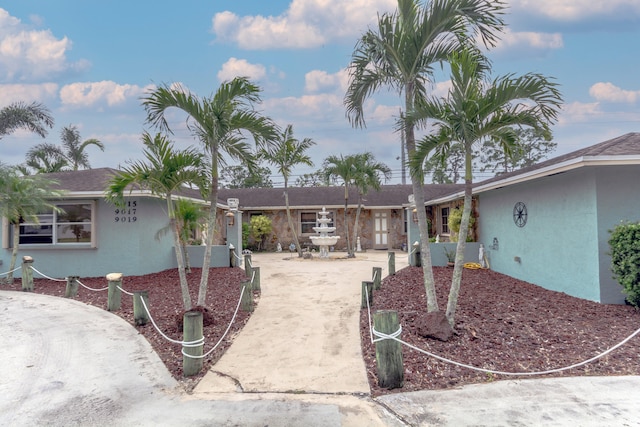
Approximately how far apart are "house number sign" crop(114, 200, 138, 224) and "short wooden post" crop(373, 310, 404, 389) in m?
9.08

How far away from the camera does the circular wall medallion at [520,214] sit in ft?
28.9

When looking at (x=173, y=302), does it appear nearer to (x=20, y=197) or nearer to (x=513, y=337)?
(x=20, y=197)

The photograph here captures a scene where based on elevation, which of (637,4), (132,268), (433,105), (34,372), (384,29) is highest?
(637,4)

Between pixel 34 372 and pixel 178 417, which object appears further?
pixel 34 372

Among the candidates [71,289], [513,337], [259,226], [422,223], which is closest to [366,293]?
[422,223]

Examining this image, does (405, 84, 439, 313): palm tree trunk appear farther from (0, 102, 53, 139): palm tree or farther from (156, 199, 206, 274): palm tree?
(0, 102, 53, 139): palm tree

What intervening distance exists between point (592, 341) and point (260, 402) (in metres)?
4.31

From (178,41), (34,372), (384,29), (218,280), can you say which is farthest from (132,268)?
(384,29)

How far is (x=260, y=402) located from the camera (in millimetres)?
3506

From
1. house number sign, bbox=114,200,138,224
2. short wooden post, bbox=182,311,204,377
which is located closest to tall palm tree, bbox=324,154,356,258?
house number sign, bbox=114,200,138,224

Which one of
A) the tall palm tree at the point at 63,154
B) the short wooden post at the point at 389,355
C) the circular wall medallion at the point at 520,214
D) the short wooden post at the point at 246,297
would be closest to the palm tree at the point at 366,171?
the circular wall medallion at the point at 520,214

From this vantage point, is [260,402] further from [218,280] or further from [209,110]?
[218,280]

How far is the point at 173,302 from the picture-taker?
7488 millimetres

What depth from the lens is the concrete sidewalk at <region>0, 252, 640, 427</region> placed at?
3158mm
